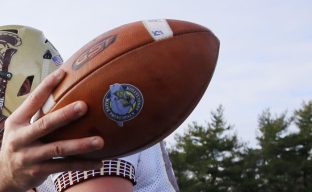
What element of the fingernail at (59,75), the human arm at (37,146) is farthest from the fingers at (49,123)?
the fingernail at (59,75)

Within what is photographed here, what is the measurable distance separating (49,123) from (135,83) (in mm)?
272

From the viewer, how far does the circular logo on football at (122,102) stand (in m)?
1.46

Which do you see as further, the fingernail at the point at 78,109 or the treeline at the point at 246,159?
the treeline at the point at 246,159

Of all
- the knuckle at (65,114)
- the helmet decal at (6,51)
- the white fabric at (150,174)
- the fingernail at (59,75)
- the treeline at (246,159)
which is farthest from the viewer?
the treeline at (246,159)

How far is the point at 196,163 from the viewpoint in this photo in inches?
1094

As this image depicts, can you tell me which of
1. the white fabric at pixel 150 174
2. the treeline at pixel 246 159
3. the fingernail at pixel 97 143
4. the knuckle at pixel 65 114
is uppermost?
the knuckle at pixel 65 114

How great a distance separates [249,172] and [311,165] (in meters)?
3.27

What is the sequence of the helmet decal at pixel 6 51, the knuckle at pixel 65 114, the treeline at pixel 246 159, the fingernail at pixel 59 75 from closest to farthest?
the knuckle at pixel 65 114, the fingernail at pixel 59 75, the helmet decal at pixel 6 51, the treeline at pixel 246 159

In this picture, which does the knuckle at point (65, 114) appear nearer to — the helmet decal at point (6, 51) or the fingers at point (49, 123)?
the fingers at point (49, 123)

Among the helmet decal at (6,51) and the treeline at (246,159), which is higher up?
the helmet decal at (6,51)

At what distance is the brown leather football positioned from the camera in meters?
1.48

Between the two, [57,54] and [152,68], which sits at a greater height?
[152,68]

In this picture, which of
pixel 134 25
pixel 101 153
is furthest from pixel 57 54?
pixel 101 153

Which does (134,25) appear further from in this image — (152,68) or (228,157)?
(228,157)
